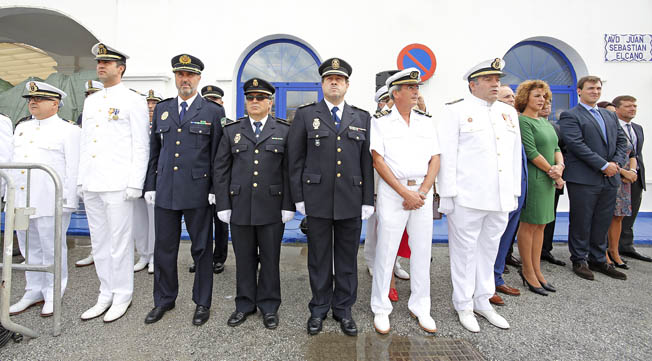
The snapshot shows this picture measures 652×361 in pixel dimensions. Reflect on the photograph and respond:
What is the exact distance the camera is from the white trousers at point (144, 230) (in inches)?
150

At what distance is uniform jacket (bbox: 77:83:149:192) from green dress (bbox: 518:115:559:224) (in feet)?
12.9

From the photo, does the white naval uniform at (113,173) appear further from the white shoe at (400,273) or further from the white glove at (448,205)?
the white shoe at (400,273)

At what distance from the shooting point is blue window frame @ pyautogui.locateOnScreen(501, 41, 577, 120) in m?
6.71

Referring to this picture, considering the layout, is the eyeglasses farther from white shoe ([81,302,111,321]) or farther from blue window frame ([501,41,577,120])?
blue window frame ([501,41,577,120])

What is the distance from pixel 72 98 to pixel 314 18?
5750 millimetres

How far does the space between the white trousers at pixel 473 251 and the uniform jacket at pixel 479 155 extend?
13cm

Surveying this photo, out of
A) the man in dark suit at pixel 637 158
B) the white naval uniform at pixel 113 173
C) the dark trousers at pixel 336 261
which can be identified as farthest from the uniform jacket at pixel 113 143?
the man in dark suit at pixel 637 158

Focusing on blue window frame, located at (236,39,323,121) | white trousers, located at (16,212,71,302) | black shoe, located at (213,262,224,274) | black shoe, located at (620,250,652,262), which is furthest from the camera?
blue window frame, located at (236,39,323,121)

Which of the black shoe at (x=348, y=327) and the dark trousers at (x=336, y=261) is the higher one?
the dark trousers at (x=336, y=261)

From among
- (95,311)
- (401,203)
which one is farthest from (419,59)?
(95,311)

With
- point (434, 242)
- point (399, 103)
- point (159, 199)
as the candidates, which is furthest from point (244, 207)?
point (434, 242)

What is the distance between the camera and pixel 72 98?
6.96 m

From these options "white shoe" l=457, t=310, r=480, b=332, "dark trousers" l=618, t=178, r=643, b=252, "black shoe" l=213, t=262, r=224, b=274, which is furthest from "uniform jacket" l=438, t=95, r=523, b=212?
"dark trousers" l=618, t=178, r=643, b=252

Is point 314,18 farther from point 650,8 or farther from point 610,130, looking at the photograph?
point 650,8
